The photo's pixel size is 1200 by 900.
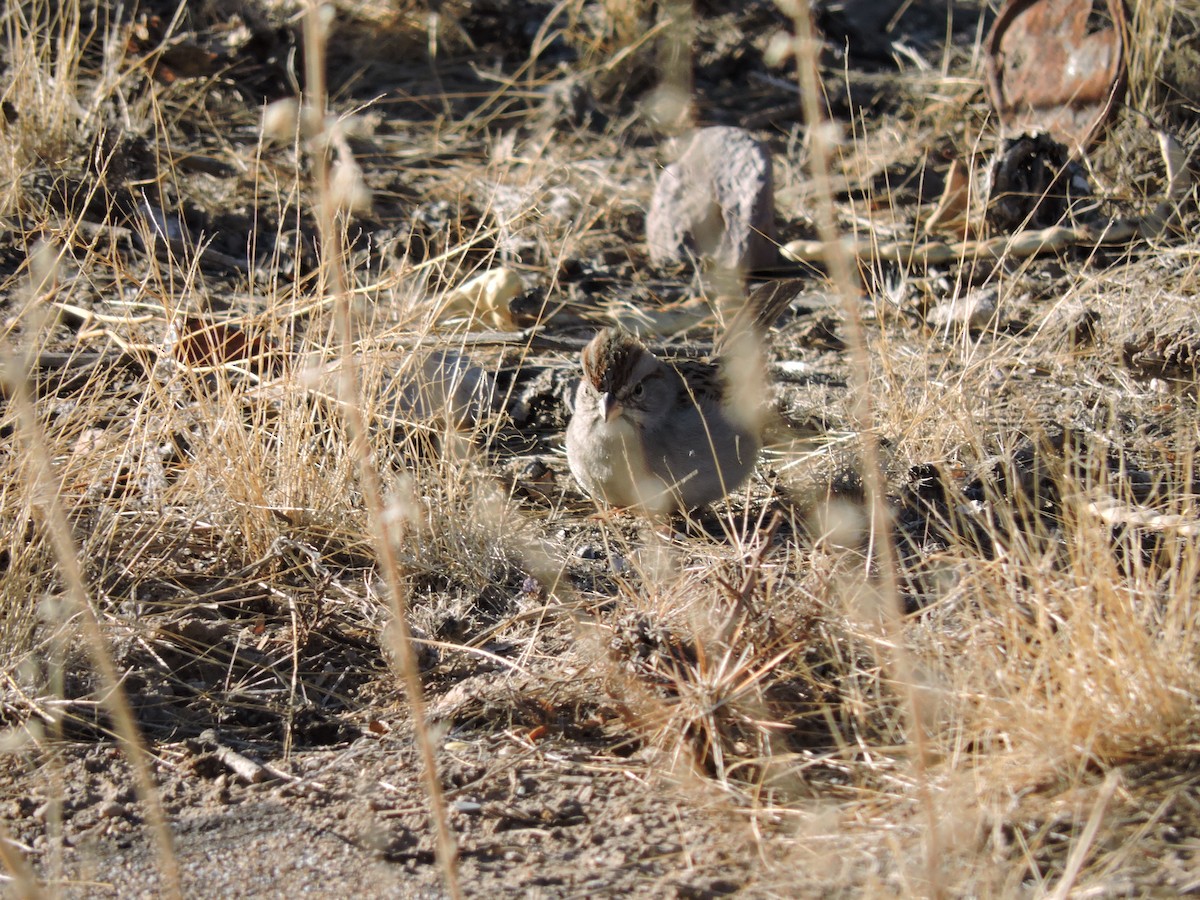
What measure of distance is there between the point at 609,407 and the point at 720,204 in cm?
231

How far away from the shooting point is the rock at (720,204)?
6238 millimetres

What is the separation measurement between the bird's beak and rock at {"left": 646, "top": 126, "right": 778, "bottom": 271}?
2.18 metres

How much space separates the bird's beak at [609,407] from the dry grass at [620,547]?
0.38m

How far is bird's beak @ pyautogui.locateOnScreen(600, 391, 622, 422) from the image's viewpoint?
A: 4.29m

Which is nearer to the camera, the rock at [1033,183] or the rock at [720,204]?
the rock at [1033,183]

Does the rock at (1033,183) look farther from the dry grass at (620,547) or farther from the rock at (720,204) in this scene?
the rock at (720,204)

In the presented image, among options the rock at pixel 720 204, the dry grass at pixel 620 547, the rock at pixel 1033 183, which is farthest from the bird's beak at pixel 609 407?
the rock at pixel 1033 183

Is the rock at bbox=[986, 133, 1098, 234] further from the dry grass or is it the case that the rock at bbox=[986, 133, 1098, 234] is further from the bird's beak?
the bird's beak

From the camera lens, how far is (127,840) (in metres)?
2.94

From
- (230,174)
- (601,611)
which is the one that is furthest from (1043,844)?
(230,174)

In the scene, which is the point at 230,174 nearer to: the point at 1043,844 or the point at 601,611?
the point at 601,611

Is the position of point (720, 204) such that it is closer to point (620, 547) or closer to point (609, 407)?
point (609, 407)

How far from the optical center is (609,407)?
4301 mm

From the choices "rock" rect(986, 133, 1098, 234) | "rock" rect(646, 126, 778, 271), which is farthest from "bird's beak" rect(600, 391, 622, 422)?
"rock" rect(986, 133, 1098, 234)
